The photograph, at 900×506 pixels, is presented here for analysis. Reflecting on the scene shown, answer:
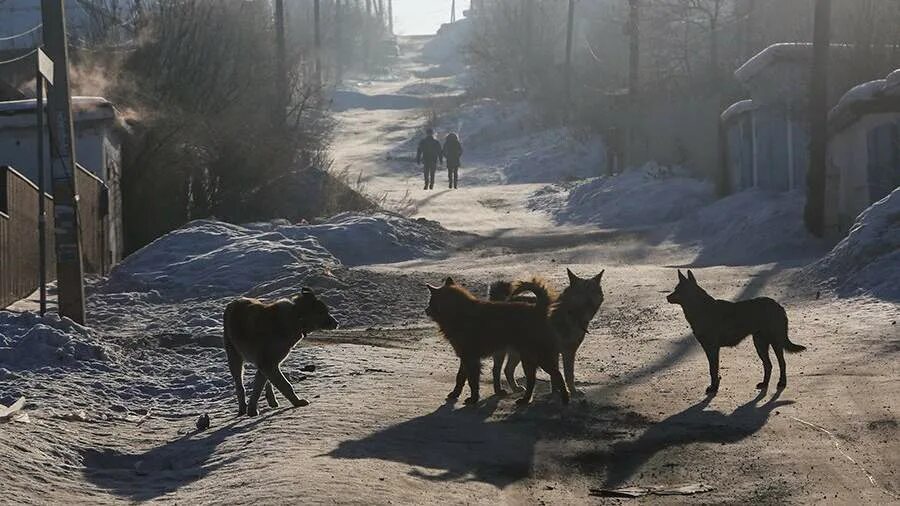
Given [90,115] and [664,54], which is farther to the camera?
[664,54]

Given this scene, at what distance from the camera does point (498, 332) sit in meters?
11.6

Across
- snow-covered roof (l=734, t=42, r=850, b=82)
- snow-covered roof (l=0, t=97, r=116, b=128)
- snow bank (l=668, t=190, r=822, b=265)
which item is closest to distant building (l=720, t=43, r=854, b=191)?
snow-covered roof (l=734, t=42, r=850, b=82)

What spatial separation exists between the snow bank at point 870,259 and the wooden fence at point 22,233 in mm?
9767

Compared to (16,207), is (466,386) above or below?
below

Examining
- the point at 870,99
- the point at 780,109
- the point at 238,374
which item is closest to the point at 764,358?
the point at 238,374

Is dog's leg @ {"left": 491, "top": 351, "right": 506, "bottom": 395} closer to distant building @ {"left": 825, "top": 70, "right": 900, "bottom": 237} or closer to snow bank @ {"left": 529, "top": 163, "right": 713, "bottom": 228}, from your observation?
distant building @ {"left": 825, "top": 70, "right": 900, "bottom": 237}

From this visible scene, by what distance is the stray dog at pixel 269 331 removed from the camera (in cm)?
1179

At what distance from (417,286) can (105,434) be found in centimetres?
1091

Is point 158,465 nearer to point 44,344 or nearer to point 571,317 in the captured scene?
point 571,317

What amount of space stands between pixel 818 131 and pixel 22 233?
12965 millimetres

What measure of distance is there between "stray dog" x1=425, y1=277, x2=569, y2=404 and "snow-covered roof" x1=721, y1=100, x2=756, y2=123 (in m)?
20.9

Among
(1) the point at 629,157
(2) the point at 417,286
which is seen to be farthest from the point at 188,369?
(1) the point at 629,157

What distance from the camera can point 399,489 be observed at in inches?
335

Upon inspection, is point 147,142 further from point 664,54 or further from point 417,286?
point 664,54
